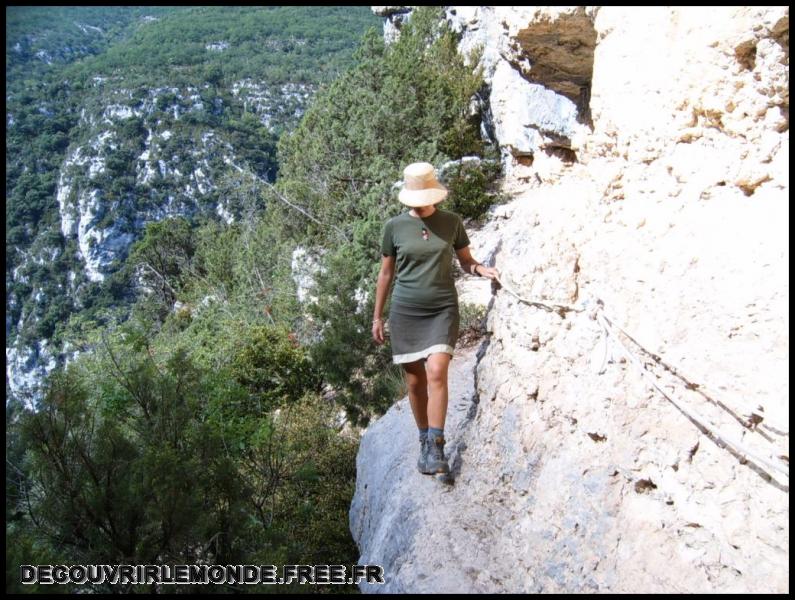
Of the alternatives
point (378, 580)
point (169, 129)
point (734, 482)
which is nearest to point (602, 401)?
point (734, 482)

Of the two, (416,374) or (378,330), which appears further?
(378,330)

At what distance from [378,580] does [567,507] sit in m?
1.04

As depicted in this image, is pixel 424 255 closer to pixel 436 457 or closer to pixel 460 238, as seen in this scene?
pixel 460 238

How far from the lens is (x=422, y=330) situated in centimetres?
304

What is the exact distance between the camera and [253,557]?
3.51 m

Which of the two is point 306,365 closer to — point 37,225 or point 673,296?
point 673,296

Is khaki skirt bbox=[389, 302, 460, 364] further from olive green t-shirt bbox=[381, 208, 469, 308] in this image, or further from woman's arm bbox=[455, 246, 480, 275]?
woman's arm bbox=[455, 246, 480, 275]

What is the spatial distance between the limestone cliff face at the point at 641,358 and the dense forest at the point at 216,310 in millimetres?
1317

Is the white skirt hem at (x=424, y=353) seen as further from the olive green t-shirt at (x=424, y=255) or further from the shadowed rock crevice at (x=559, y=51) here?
the shadowed rock crevice at (x=559, y=51)

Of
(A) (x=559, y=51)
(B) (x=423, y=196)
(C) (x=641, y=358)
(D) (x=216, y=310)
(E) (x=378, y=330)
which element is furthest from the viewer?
(D) (x=216, y=310)

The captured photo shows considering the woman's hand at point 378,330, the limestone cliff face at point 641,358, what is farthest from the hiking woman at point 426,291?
the limestone cliff face at point 641,358

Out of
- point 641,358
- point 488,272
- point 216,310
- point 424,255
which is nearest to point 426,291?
point 424,255

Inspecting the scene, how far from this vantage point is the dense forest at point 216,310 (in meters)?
3.48

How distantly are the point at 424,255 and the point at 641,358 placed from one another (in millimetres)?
1133
